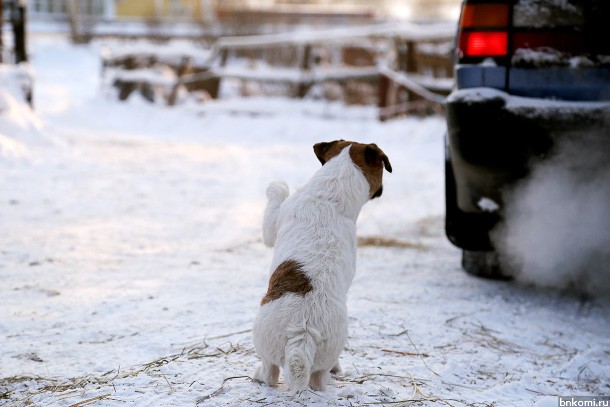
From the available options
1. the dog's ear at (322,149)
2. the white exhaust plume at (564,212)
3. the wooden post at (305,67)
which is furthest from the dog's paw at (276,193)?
the wooden post at (305,67)

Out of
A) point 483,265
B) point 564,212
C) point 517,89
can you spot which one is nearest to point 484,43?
point 517,89

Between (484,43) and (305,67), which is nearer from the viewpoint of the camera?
(484,43)

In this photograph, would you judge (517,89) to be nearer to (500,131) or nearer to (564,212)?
(500,131)

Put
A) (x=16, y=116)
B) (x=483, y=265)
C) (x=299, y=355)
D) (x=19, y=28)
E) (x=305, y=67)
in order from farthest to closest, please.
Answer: (x=305, y=67), (x=19, y=28), (x=16, y=116), (x=483, y=265), (x=299, y=355)

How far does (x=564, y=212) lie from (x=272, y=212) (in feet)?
5.90

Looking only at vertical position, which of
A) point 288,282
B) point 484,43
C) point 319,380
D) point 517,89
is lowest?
point 319,380

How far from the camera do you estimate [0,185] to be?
280 inches

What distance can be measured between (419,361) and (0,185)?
5270mm

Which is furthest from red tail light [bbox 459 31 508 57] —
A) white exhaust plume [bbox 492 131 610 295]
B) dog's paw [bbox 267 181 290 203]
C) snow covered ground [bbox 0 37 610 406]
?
dog's paw [bbox 267 181 290 203]

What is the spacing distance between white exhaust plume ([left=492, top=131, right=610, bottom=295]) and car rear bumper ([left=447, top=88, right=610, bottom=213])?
7 cm

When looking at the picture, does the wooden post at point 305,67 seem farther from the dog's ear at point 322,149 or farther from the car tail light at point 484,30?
the dog's ear at point 322,149

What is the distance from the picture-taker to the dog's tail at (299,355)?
2.59m

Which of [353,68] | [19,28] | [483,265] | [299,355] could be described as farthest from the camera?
[353,68]

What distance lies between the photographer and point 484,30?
13.5 ft
